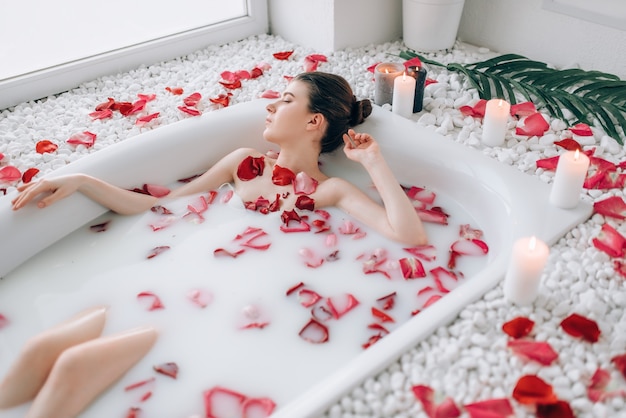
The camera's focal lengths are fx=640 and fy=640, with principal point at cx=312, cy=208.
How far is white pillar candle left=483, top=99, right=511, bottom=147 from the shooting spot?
2.00 metres

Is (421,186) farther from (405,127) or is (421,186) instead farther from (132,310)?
(132,310)

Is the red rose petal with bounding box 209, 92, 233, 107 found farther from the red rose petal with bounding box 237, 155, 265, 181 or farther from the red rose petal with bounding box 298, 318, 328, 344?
the red rose petal with bounding box 298, 318, 328, 344

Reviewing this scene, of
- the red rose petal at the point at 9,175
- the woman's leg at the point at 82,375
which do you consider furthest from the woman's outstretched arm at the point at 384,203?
the red rose petal at the point at 9,175

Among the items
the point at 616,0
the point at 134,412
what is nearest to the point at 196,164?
the point at 134,412

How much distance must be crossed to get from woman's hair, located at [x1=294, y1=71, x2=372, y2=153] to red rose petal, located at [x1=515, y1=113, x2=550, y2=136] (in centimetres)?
52

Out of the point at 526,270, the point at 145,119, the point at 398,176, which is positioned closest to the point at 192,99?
the point at 145,119

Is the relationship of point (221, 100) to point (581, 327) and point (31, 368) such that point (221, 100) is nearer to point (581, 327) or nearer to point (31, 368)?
point (31, 368)

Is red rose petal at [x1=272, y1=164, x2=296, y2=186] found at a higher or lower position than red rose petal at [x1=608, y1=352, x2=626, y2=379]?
lower

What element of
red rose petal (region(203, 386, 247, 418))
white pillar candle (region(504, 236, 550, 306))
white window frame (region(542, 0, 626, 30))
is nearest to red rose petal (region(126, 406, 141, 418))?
red rose petal (region(203, 386, 247, 418))

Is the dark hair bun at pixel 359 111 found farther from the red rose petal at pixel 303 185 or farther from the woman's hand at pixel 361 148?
the red rose petal at pixel 303 185

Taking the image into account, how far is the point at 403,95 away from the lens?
219 cm

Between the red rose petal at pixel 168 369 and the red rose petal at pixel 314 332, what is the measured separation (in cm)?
32

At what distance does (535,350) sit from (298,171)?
988 mm

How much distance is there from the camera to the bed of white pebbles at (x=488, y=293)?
4.09ft
